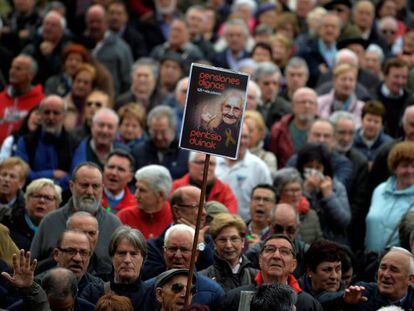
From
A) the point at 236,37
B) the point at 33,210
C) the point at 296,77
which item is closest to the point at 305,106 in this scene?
the point at 296,77

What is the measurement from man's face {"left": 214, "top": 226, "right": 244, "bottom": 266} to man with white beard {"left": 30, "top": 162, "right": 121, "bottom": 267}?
3.55 feet

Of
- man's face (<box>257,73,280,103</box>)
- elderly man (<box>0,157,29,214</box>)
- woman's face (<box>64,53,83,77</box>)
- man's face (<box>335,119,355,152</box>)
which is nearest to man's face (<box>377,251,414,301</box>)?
elderly man (<box>0,157,29,214</box>)

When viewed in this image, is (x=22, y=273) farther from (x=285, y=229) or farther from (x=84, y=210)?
(x=285, y=229)

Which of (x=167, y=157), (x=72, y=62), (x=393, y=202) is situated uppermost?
(x=72, y=62)

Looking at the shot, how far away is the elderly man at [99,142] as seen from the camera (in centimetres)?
1502

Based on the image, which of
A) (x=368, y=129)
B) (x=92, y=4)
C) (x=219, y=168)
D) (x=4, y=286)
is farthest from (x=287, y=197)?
(x=92, y=4)

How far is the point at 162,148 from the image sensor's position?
15445 millimetres

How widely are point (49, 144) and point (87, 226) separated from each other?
3.61 metres

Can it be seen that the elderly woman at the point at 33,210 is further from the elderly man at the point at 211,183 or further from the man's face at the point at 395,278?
the man's face at the point at 395,278

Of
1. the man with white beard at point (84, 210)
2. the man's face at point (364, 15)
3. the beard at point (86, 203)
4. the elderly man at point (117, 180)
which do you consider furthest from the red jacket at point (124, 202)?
the man's face at point (364, 15)

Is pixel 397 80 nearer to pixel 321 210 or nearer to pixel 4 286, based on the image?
pixel 321 210

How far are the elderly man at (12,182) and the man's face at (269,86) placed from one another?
4486 millimetres

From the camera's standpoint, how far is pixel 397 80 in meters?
17.2

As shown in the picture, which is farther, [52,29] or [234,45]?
[234,45]
